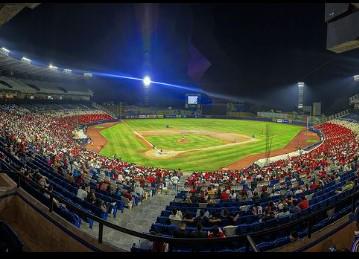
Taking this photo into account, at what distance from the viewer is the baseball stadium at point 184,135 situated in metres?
8.66

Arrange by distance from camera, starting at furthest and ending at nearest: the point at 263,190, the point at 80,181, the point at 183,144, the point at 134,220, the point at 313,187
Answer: the point at 183,144
the point at 263,190
the point at 313,187
the point at 80,181
the point at 134,220

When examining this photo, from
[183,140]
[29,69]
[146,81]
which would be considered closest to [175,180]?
[183,140]

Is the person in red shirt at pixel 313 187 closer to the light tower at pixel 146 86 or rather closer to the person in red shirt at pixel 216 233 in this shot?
the person in red shirt at pixel 216 233

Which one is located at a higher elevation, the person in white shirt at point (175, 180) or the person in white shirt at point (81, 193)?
the person in white shirt at point (81, 193)

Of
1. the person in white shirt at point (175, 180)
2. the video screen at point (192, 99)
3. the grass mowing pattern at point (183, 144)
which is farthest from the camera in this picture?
the video screen at point (192, 99)

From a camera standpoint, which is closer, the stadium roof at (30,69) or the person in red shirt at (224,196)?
the person in red shirt at (224,196)

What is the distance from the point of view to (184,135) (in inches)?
2202

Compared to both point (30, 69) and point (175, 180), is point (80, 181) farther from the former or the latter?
point (30, 69)

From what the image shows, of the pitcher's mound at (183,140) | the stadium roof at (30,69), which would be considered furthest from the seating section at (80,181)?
the stadium roof at (30,69)

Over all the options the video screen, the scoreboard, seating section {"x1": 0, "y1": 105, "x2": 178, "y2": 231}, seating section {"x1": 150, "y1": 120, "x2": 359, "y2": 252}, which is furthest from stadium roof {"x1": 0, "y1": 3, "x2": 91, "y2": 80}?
seating section {"x1": 150, "y1": 120, "x2": 359, "y2": 252}

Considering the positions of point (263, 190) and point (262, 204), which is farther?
point (263, 190)

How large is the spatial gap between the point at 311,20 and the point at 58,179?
47545 millimetres

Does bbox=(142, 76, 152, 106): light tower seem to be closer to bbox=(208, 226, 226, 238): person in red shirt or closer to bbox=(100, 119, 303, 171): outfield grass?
bbox=(100, 119, 303, 171): outfield grass

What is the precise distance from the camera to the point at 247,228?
10.4 m
